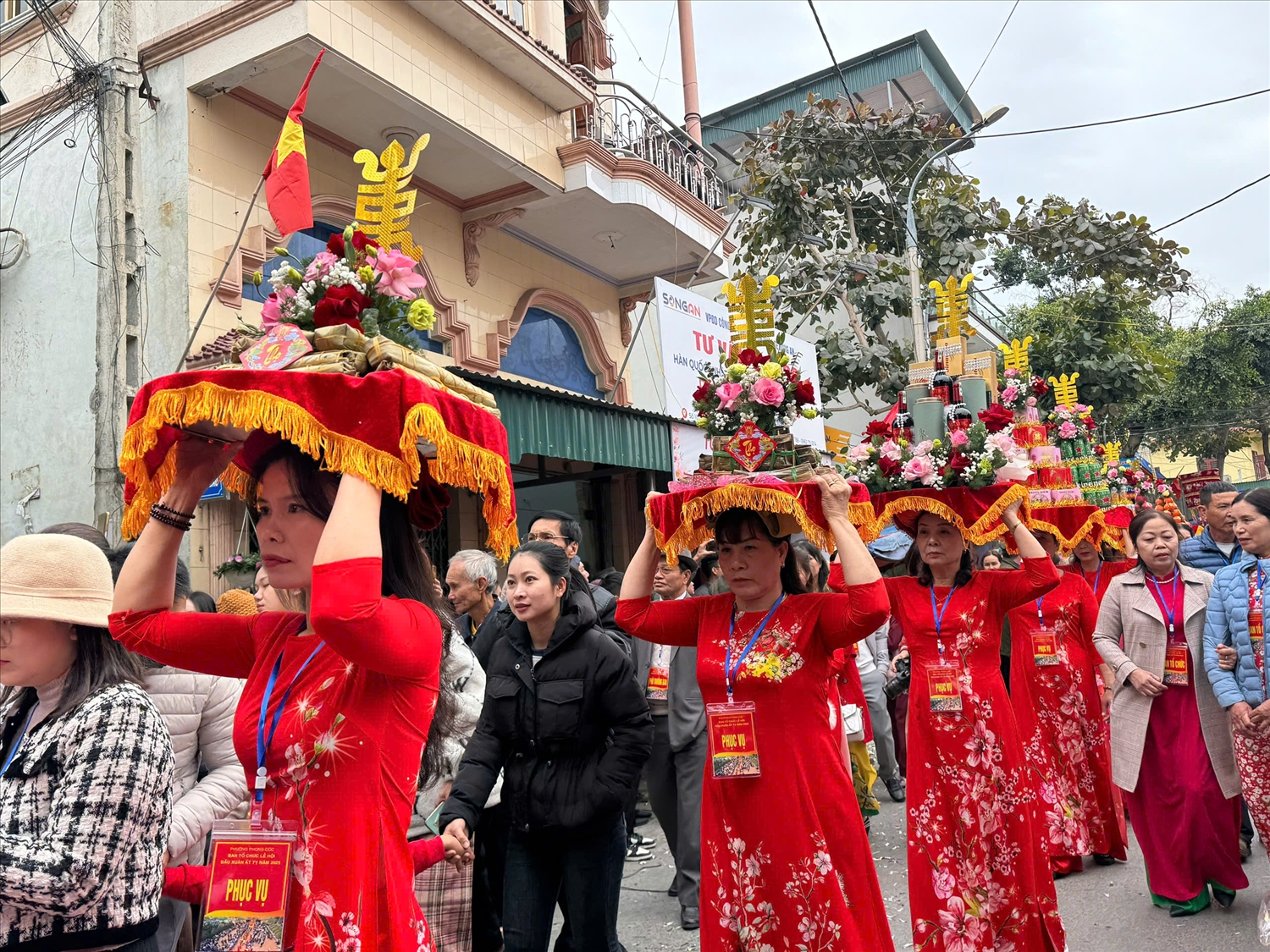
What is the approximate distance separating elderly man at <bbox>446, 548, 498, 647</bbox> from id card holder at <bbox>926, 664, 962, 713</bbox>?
242 centimetres

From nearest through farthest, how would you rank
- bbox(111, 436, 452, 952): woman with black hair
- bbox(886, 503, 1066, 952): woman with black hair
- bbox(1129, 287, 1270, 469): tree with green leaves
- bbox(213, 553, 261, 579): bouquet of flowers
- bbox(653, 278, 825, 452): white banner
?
bbox(111, 436, 452, 952): woman with black hair
bbox(886, 503, 1066, 952): woman with black hair
bbox(213, 553, 261, 579): bouquet of flowers
bbox(653, 278, 825, 452): white banner
bbox(1129, 287, 1270, 469): tree with green leaves


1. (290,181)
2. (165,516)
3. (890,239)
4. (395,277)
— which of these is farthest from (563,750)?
(890,239)

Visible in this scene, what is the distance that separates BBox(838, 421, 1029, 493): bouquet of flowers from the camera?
4.45 meters

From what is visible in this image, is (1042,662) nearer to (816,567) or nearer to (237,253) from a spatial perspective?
(816,567)

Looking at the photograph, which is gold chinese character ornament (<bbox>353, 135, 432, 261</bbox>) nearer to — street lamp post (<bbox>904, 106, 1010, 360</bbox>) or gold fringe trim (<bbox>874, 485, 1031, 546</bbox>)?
gold fringe trim (<bbox>874, 485, 1031, 546</bbox>)

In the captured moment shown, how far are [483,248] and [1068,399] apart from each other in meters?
5.95

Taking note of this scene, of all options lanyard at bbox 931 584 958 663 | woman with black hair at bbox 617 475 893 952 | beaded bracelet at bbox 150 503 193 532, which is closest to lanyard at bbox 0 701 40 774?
beaded bracelet at bbox 150 503 193 532

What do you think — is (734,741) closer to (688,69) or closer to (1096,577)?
(1096,577)

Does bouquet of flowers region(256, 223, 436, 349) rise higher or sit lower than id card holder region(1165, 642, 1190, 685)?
higher

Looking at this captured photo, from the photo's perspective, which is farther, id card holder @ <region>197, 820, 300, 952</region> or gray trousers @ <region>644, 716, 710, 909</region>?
gray trousers @ <region>644, 716, 710, 909</region>

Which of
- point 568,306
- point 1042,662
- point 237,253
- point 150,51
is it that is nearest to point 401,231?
point 1042,662

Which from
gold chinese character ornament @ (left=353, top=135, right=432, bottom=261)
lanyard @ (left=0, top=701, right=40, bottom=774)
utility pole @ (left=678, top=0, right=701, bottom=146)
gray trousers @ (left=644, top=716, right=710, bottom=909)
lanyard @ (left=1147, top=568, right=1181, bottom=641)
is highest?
utility pole @ (left=678, top=0, right=701, bottom=146)

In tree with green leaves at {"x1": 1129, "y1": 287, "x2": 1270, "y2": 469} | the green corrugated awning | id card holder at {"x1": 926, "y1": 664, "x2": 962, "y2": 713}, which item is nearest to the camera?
id card holder at {"x1": 926, "y1": 664, "x2": 962, "y2": 713}

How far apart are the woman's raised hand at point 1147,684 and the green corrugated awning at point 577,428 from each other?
464 centimetres
